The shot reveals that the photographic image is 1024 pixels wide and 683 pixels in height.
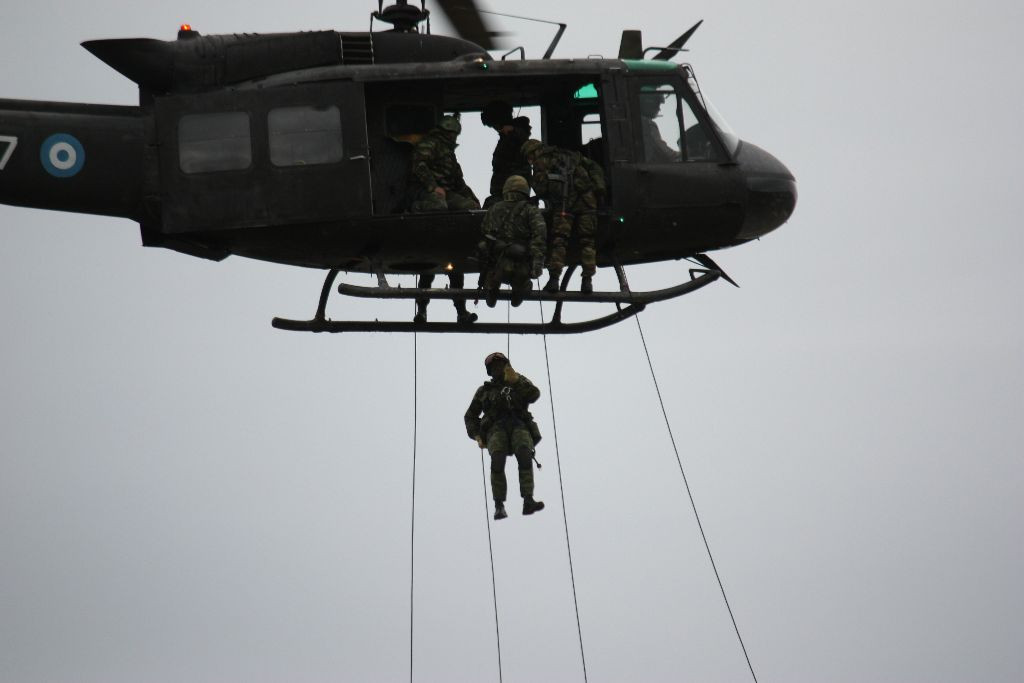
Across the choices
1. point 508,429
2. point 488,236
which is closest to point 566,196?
point 488,236

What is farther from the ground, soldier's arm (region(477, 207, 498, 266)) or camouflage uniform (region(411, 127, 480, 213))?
camouflage uniform (region(411, 127, 480, 213))

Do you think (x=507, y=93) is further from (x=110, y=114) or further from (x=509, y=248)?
(x=110, y=114)

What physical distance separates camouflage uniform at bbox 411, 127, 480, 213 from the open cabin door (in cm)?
65

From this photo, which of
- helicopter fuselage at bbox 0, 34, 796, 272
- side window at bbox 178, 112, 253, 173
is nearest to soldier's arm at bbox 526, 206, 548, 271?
helicopter fuselage at bbox 0, 34, 796, 272

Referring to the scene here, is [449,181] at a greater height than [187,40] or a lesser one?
lesser

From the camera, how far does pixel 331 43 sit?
25078 mm

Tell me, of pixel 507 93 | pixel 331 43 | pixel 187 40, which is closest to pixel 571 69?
pixel 507 93

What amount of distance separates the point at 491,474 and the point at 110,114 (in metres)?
5.79

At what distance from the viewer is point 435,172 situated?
25000 millimetres

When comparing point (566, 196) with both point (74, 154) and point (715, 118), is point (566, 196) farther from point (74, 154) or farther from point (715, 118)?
point (74, 154)

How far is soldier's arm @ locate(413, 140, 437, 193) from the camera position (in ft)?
81.8

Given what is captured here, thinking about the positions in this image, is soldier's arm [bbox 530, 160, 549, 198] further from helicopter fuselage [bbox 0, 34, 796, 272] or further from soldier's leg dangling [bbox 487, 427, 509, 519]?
soldier's leg dangling [bbox 487, 427, 509, 519]

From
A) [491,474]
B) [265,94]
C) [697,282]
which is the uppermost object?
[265,94]

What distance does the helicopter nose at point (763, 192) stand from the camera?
83.9 ft
